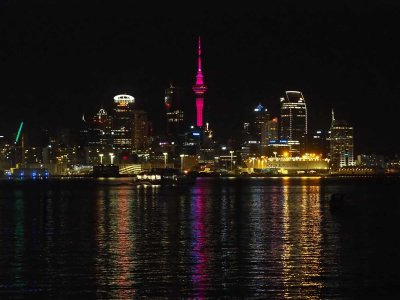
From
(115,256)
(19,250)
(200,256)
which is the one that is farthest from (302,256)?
(19,250)

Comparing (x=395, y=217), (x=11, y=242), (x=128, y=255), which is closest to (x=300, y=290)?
(x=128, y=255)

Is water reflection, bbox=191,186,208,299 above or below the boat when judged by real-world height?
below

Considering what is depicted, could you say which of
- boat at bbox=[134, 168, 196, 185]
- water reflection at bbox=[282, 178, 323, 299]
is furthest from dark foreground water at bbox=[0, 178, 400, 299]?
boat at bbox=[134, 168, 196, 185]

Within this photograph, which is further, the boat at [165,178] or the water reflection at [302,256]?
the boat at [165,178]

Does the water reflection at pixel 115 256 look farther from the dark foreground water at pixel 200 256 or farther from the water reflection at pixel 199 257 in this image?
the water reflection at pixel 199 257

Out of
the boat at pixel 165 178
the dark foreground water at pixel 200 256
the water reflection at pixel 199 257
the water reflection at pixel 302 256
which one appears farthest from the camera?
the boat at pixel 165 178

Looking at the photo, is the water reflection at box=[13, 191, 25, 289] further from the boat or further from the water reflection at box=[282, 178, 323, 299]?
the boat

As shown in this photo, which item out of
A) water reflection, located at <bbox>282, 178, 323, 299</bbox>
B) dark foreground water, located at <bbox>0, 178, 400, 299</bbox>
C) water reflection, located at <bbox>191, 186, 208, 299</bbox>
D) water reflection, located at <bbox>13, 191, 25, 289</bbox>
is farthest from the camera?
water reflection, located at <bbox>13, 191, 25, 289</bbox>

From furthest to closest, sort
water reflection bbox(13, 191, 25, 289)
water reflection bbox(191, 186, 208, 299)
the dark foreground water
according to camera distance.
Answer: water reflection bbox(13, 191, 25, 289) < water reflection bbox(191, 186, 208, 299) < the dark foreground water

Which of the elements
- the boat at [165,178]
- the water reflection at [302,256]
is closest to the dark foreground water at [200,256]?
the water reflection at [302,256]

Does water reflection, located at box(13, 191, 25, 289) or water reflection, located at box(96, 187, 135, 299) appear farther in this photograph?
water reflection, located at box(13, 191, 25, 289)

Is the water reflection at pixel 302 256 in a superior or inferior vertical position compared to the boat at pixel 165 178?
inferior

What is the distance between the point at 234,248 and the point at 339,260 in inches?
237

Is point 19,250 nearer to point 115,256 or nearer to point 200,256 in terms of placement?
point 115,256
